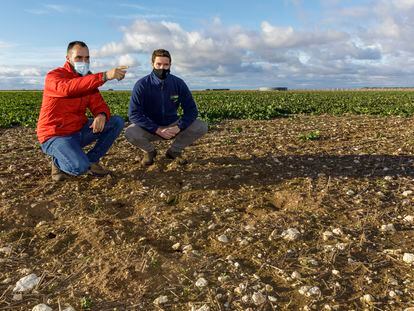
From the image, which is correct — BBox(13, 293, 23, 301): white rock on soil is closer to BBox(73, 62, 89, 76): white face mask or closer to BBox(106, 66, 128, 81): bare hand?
BBox(106, 66, 128, 81): bare hand

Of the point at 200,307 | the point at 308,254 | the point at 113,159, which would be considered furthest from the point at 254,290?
the point at 113,159

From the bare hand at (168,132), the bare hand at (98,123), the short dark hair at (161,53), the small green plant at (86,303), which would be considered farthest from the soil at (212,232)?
the short dark hair at (161,53)

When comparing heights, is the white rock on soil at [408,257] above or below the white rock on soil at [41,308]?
above

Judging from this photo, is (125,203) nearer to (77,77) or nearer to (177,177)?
(177,177)

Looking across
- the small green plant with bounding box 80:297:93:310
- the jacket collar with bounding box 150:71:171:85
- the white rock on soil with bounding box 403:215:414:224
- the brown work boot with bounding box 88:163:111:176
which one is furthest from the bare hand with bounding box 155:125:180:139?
the small green plant with bounding box 80:297:93:310

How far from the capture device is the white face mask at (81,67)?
22.7ft

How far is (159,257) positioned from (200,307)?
103 cm

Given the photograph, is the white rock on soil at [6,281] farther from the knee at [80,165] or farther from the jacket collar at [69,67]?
the jacket collar at [69,67]

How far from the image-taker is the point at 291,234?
16.9 feet

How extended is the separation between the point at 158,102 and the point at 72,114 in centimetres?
169

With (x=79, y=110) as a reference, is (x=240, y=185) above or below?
below

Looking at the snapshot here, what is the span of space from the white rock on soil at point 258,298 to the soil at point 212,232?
1.4 inches

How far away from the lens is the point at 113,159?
30.4 ft

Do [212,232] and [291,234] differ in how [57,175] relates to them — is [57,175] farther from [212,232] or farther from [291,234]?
[291,234]
